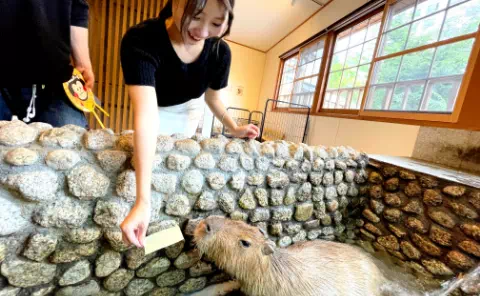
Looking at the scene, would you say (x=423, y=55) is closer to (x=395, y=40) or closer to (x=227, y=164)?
(x=395, y=40)

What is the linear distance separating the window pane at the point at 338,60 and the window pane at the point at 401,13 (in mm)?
843

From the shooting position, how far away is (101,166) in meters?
0.77

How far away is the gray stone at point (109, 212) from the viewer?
2.54 ft

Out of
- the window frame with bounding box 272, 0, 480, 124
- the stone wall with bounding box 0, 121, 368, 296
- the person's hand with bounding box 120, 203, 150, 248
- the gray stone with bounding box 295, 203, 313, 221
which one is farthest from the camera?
the window frame with bounding box 272, 0, 480, 124

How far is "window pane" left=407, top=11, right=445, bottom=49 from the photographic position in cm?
199

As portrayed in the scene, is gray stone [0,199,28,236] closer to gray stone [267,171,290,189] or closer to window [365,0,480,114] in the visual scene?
gray stone [267,171,290,189]

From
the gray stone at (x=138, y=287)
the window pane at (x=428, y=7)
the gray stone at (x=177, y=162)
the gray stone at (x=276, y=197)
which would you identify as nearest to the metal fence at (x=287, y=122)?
the window pane at (x=428, y=7)

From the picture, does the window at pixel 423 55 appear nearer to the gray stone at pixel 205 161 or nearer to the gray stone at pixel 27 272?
the gray stone at pixel 205 161

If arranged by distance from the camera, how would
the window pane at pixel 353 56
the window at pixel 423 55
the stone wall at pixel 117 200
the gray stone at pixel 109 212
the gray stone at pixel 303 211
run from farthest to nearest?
1. the window pane at pixel 353 56
2. the window at pixel 423 55
3. the gray stone at pixel 303 211
4. the gray stone at pixel 109 212
5. the stone wall at pixel 117 200

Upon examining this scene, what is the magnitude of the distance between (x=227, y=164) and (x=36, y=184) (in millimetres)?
680

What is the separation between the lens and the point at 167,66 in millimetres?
822

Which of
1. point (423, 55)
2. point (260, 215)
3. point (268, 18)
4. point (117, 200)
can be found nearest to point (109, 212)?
point (117, 200)

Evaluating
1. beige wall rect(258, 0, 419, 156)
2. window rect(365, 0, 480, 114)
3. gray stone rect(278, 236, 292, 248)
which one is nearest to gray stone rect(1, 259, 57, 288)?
gray stone rect(278, 236, 292, 248)

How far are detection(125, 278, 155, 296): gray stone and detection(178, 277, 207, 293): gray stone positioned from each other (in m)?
0.18
